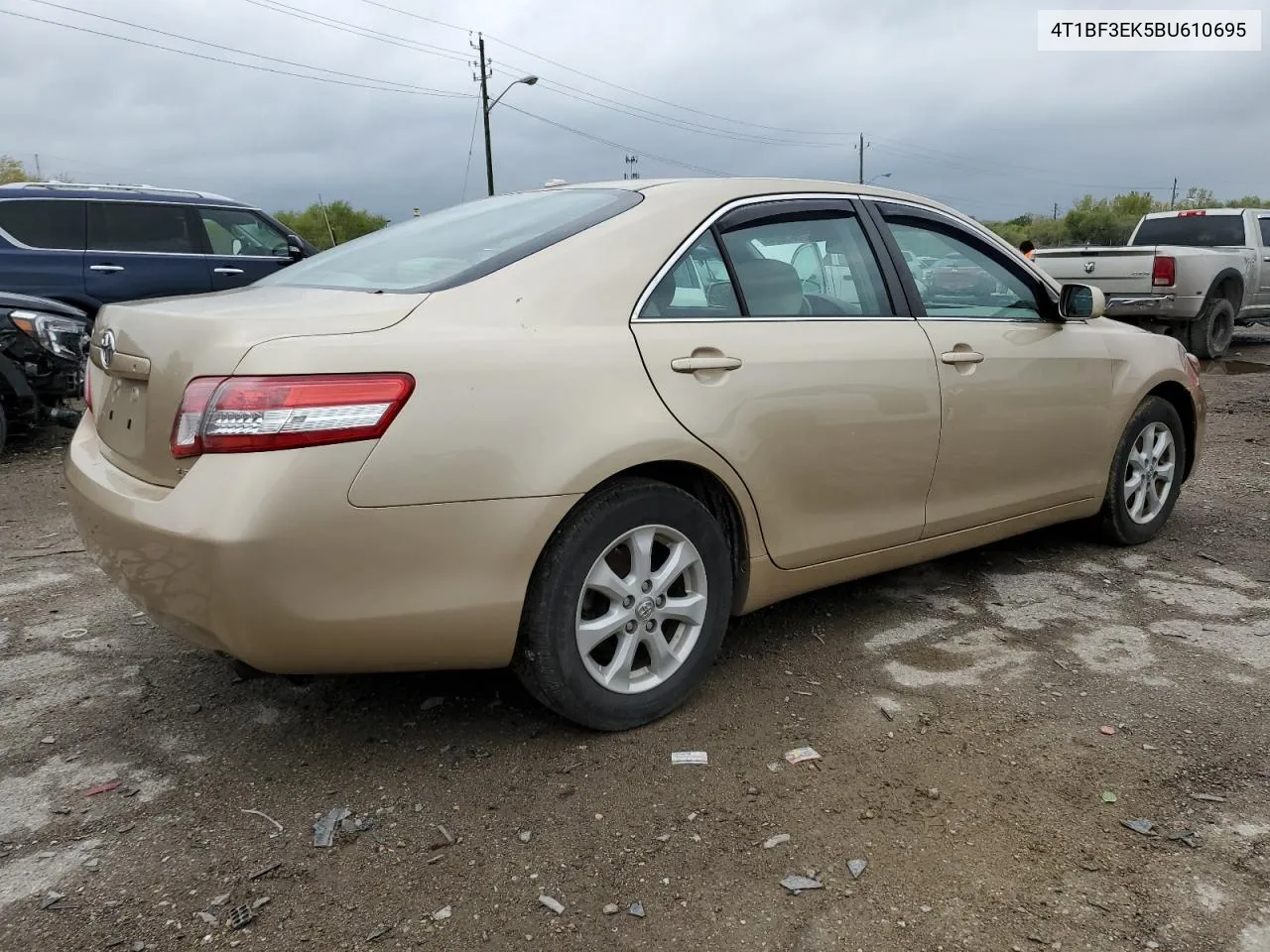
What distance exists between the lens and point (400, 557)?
2.44 m

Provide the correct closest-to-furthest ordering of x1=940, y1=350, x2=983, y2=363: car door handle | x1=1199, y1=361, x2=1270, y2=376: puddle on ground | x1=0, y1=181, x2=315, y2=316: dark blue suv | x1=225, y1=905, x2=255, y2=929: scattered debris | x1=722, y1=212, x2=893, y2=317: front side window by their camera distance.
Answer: x1=225, y1=905, x2=255, y2=929: scattered debris → x1=722, y1=212, x2=893, y2=317: front side window → x1=940, y1=350, x2=983, y2=363: car door handle → x1=0, y1=181, x2=315, y2=316: dark blue suv → x1=1199, y1=361, x2=1270, y2=376: puddle on ground

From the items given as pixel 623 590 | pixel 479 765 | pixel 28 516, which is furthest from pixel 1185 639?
pixel 28 516

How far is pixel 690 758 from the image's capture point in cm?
283

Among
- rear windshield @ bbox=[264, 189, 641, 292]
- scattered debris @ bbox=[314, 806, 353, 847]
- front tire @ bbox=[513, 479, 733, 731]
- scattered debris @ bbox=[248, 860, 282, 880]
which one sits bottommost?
scattered debris @ bbox=[248, 860, 282, 880]

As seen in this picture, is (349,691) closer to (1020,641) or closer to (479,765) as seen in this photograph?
(479,765)

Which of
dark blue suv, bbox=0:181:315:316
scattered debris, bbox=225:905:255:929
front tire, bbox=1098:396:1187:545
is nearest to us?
scattered debris, bbox=225:905:255:929

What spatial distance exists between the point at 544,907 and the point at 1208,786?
174 centimetres

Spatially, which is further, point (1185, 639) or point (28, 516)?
point (28, 516)

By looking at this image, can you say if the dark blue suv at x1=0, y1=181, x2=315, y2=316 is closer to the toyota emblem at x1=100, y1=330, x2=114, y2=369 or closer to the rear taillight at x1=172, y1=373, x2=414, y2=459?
the toyota emblem at x1=100, y1=330, x2=114, y2=369

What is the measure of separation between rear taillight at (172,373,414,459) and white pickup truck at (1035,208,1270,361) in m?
10.6

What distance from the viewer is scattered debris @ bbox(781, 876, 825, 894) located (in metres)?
2.28

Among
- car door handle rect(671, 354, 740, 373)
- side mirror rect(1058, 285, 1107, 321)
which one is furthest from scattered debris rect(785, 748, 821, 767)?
side mirror rect(1058, 285, 1107, 321)

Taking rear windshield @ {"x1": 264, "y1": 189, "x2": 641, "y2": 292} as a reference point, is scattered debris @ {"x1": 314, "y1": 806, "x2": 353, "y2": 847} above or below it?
below

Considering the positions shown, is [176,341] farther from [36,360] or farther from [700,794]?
[36,360]
